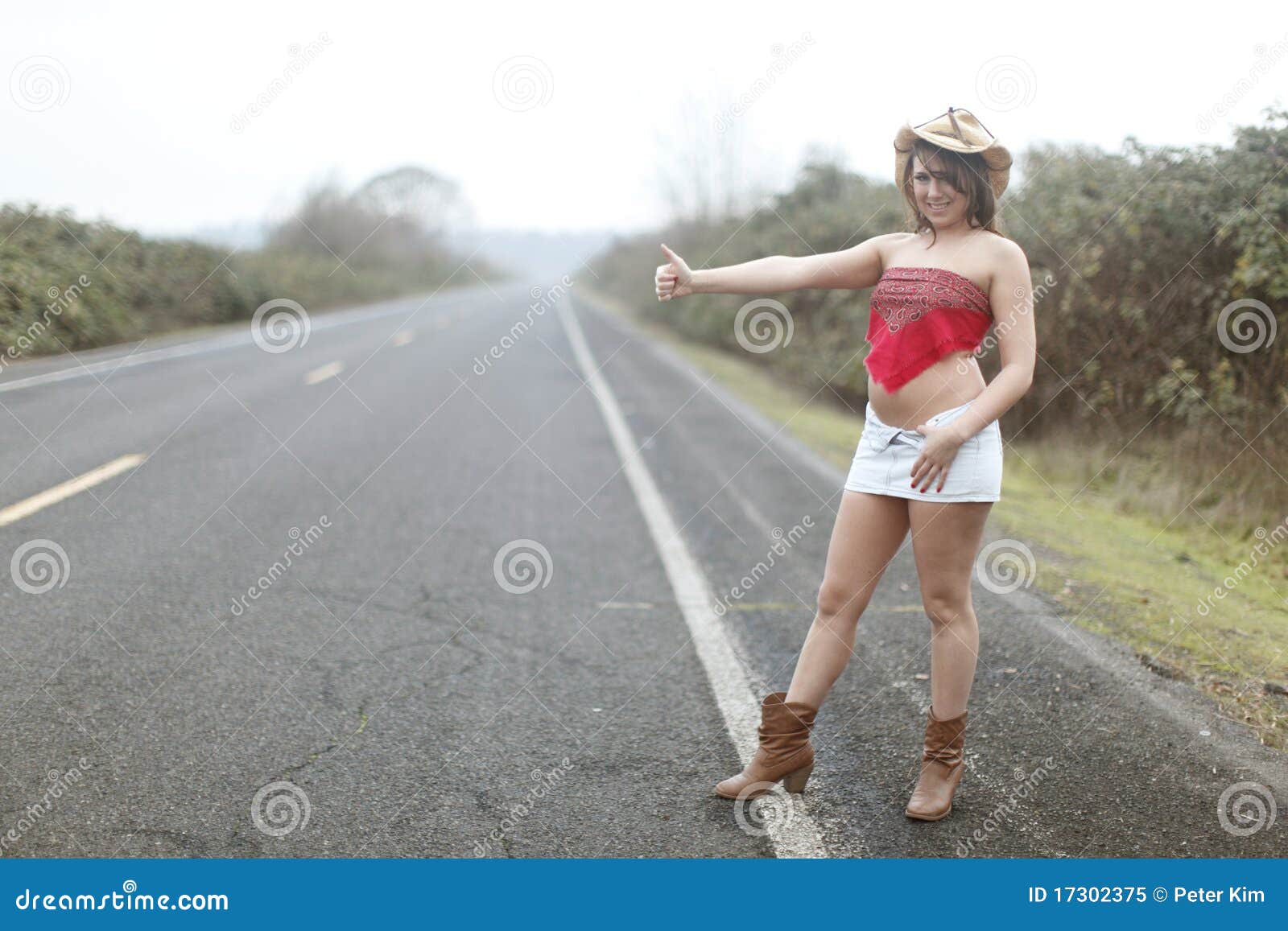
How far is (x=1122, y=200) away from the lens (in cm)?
775

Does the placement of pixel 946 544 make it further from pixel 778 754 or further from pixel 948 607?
pixel 778 754

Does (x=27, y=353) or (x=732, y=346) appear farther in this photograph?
(x=732, y=346)

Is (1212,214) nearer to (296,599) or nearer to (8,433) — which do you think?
(296,599)

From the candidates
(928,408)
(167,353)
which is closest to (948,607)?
(928,408)

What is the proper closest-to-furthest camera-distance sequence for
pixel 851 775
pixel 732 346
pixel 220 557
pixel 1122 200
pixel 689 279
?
1. pixel 689 279
2. pixel 851 775
3. pixel 220 557
4. pixel 1122 200
5. pixel 732 346

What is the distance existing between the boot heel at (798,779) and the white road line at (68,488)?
4.63m

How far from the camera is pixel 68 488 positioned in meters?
6.55

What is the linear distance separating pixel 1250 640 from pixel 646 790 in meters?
2.85

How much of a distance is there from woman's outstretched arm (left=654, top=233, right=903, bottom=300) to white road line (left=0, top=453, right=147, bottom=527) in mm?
4424

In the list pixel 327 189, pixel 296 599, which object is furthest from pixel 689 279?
pixel 327 189

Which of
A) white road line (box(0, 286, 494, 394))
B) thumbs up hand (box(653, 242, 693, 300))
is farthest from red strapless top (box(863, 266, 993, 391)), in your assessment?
white road line (box(0, 286, 494, 394))

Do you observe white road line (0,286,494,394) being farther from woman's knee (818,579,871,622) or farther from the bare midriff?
the bare midriff

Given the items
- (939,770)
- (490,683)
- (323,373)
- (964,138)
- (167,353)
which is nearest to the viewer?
(964,138)

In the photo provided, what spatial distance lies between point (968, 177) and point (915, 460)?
746 millimetres
